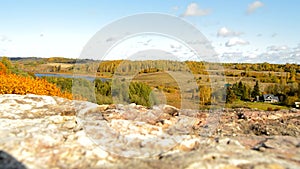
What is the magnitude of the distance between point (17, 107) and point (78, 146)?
3497mm

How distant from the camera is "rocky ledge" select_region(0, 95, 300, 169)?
3.73 m

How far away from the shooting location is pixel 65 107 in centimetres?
732

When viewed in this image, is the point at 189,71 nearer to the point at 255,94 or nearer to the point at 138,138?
the point at 138,138

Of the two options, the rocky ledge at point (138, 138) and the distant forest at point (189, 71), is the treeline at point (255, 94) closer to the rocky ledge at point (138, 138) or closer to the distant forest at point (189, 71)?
the distant forest at point (189, 71)

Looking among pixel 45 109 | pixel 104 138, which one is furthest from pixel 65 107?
pixel 104 138

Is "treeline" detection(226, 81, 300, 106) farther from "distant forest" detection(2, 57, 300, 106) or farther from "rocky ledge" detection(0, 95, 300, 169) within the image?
"rocky ledge" detection(0, 95, 300, 169)

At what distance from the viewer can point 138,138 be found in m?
4.77

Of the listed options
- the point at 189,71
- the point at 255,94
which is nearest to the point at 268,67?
the point at 255,94

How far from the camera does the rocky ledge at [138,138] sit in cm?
373

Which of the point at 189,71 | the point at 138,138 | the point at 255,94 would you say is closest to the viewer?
the point at 138,138

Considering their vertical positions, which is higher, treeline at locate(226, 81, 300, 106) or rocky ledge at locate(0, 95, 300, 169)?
rocky ledge at locate(0, 95, 300, 169)

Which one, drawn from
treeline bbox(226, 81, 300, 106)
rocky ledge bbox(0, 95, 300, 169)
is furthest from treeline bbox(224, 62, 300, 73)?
rocky ledge bbox(0, 95, 300, 169)

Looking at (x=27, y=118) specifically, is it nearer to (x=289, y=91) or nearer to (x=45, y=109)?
(x=45, y=109)

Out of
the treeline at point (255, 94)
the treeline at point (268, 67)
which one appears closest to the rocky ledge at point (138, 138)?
the treeline at point (255, 94)
